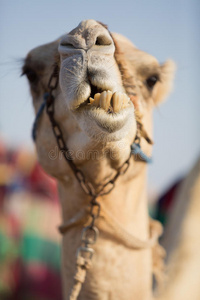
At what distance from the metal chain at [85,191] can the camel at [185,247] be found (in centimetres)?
92

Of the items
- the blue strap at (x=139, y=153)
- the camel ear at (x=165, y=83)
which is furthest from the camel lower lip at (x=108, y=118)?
the camel ear at (x=165, y=83)

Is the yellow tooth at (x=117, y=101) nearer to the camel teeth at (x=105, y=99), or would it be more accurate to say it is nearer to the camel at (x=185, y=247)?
the camel teeth at (x=105, y=99)

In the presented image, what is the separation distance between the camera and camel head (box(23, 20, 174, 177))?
1.62 metres

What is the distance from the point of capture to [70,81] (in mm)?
1653

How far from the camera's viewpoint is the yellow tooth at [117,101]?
1.55m

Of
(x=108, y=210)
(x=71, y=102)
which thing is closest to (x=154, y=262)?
(x=108, y=210)

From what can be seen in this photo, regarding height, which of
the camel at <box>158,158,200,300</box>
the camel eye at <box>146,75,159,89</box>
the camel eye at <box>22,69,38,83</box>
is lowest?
the camel at <box>158,158,200,300</box>

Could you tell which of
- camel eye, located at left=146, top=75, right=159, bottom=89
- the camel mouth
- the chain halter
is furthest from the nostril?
camel eye, located at left=146, top=75, right=159, bottom=89

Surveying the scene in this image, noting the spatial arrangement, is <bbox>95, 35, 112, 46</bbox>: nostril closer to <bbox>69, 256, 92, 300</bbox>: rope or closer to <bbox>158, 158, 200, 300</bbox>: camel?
<bbox>69, 256, 92, 300</bbox>: rope

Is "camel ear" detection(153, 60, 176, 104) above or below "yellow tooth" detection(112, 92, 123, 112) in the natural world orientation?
below

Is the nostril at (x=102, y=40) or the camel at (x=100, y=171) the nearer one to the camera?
the nostril at (x=102, y=40)

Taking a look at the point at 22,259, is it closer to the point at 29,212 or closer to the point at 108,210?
the point at 29,212

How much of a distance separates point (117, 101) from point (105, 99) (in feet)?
0.14

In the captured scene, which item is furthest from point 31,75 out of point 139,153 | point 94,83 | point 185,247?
point 185,247
